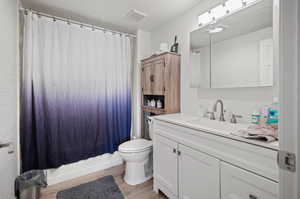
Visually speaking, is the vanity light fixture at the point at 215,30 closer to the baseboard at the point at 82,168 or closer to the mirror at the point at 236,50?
the mirror at the point at 236,50

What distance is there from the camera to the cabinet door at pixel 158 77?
6.48 feet

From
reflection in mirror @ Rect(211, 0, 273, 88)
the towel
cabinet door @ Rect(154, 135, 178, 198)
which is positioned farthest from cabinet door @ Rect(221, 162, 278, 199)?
reflection in mirror @ Rect(211, 0, 273, 88)

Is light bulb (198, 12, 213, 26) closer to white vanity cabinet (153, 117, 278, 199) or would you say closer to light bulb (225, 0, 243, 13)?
light bulb (225, 0, 243, 13)

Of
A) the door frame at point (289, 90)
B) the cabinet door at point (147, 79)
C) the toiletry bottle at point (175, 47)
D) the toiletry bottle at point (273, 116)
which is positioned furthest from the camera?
the cabinet door at point (147, 79)

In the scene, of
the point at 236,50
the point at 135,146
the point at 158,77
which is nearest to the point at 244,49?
the point at 236,50

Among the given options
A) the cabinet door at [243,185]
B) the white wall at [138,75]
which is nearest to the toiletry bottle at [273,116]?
the cabinet door at [243,185]

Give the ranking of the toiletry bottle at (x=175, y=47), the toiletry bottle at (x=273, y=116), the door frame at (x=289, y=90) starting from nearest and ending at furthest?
the door frame at (x=289, y=90) < the toiletry bottle at (x=273, y=116) < the toiletry bottle at (x=175, y=47)

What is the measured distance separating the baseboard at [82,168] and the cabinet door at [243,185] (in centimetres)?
180

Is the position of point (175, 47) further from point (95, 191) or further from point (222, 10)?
point (95, 191)

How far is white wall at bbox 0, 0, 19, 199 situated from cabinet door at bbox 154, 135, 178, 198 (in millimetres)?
1420

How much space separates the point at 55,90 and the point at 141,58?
147 centimetres

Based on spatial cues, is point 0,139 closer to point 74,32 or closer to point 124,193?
point 124,193

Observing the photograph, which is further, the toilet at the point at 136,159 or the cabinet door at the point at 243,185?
the toilet at the point at 136,159

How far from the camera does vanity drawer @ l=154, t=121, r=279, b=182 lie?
77 cm
